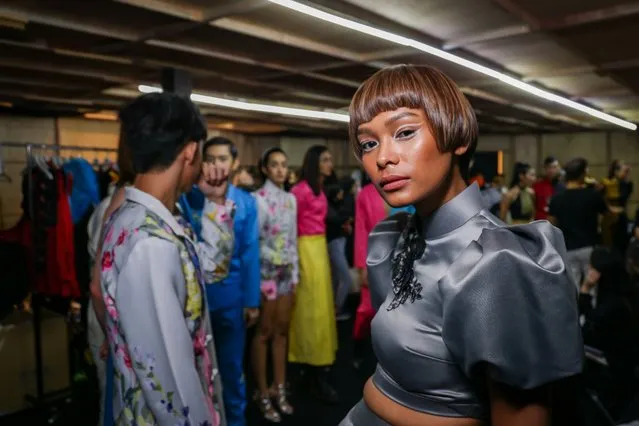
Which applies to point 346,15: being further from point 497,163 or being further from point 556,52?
point 497,163

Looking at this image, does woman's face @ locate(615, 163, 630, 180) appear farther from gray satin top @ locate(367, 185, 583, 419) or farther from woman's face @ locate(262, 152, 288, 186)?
gray satin top @ locate(367, 185, 583, 419)

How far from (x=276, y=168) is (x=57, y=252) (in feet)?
5.36

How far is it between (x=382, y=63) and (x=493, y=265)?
13.3 ft

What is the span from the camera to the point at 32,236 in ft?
12.0

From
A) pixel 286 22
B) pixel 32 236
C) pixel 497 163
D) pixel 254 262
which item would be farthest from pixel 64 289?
pixel 497 163

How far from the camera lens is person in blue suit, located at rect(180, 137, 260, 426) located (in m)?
Answer: 2.84

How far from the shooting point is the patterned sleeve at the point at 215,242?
2.70m

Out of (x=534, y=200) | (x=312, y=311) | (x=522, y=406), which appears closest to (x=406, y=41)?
(x=312, y=311)

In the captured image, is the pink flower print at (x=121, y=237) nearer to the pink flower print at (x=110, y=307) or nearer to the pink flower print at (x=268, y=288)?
the pink flower print at (x=110, y=307)

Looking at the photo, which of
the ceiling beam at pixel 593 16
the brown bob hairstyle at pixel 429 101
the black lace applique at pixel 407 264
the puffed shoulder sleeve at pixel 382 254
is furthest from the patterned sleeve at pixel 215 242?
the ceiling beam at pixel 593 16

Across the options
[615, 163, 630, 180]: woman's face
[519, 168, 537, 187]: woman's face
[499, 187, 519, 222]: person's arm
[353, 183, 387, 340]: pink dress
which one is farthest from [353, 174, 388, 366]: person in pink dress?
[615, 163, 630, 180]: woman's face

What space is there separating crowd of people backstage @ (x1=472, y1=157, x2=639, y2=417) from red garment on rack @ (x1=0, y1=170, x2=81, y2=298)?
278 cm

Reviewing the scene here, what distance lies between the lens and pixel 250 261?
3.10 m

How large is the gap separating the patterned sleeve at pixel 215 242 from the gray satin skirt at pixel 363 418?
1.70m
